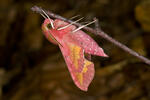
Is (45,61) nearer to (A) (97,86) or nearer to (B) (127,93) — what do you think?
(A) (97,86)

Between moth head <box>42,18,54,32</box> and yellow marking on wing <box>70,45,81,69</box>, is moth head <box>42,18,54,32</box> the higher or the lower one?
the higher one

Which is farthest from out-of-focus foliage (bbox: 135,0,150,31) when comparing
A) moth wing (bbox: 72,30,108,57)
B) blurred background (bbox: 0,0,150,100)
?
moth wing (bbox: 72,30,108,57)

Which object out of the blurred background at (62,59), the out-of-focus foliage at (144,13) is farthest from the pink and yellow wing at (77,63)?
the out-of-focus foliage at (144,13)

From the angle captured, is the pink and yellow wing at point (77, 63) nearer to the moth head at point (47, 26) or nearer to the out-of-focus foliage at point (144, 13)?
the moth head at point (47, 26)

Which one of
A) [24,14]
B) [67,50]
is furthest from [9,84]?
[67,50]

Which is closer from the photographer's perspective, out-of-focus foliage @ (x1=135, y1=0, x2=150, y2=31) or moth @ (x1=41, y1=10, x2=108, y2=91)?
moth @ (x1=41, y1=10, x2=108, y2=91)

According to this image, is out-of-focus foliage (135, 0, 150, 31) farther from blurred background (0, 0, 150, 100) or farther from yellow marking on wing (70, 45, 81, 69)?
yellow marking on wing (70, 45, 81, 69)

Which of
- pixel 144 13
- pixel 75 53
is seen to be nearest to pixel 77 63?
pixel 75 53

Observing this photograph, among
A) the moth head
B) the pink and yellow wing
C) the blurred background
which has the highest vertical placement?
the moth head

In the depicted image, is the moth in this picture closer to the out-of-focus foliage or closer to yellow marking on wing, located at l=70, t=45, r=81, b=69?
yellow marking on wing, located at l=70, t=45, r=81, b=69
